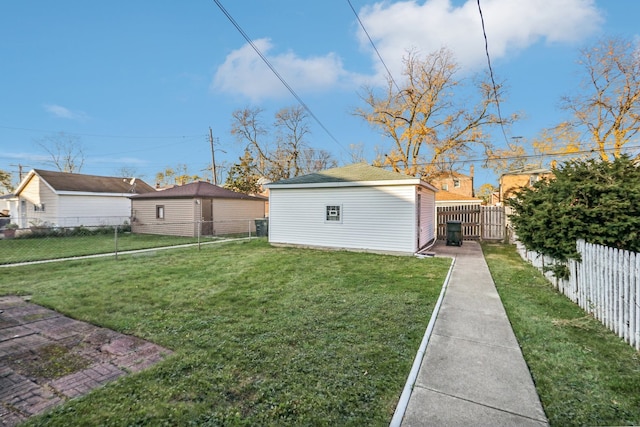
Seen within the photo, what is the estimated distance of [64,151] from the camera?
1388 inches

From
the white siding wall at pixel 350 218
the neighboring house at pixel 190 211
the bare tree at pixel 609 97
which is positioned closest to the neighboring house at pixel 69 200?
the neighboring house at pixel 190 211

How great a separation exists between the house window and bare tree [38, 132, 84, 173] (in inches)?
1481

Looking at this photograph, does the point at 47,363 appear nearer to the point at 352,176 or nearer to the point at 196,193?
the point at 352,176

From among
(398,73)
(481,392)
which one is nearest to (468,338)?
(481,392)

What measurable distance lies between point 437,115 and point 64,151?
4109 cm

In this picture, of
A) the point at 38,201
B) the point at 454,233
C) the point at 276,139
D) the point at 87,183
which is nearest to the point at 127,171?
the point at 87,183

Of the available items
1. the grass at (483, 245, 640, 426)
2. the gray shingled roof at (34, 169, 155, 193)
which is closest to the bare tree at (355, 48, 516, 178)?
the grass at (483, 245, 640, 426)

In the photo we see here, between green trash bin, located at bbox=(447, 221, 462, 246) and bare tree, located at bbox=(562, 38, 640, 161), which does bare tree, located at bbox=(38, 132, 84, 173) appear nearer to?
green trash bin, located at bbox=(447, 221, 462, 246)

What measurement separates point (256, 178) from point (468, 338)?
28202 mm

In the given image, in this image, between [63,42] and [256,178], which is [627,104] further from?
[63,42]

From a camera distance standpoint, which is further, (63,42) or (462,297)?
(63,42)

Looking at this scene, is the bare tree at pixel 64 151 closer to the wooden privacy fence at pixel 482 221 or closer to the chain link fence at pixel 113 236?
the chain link fence at pixel 113 236

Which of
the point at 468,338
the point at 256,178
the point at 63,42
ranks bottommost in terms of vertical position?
the point at 468,338

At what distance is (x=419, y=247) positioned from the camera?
11.6 meters
